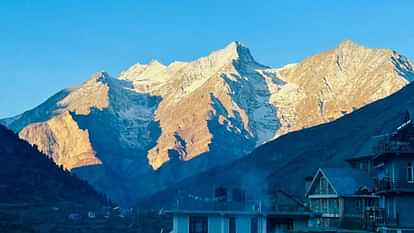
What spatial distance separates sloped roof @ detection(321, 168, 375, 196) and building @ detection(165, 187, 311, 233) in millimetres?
11237

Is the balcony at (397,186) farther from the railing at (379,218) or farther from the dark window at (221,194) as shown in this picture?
the dark window at (221,194)

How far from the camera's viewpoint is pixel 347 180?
86750mm

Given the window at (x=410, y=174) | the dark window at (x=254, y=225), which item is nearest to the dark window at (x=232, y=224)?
the dark window at (x=254, y=225)

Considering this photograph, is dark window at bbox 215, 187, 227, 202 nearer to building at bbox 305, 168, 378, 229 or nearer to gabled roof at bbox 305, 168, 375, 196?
building at bbox 305, 168, 378, 229

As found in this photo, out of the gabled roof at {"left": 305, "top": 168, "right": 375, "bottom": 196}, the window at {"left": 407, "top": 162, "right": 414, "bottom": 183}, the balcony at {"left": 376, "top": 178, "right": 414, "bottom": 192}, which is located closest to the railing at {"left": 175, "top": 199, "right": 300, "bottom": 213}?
the balcony at {"left": 376, "top": 178, "right": 414, "bottom": 192}

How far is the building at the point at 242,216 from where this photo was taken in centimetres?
7344

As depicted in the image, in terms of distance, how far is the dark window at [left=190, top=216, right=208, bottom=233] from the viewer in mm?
74812

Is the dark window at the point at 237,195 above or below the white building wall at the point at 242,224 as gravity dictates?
above

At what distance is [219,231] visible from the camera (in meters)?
74.1

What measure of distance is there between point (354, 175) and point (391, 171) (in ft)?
62.4

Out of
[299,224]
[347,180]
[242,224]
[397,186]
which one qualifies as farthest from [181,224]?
[347,180]

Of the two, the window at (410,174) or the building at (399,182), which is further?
the window at (410,174)

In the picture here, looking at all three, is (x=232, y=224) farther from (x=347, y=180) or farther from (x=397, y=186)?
(x=347, y=180)

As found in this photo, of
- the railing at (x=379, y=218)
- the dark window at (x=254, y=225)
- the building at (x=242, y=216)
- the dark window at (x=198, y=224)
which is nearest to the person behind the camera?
the railing at (x=379, y=218)
